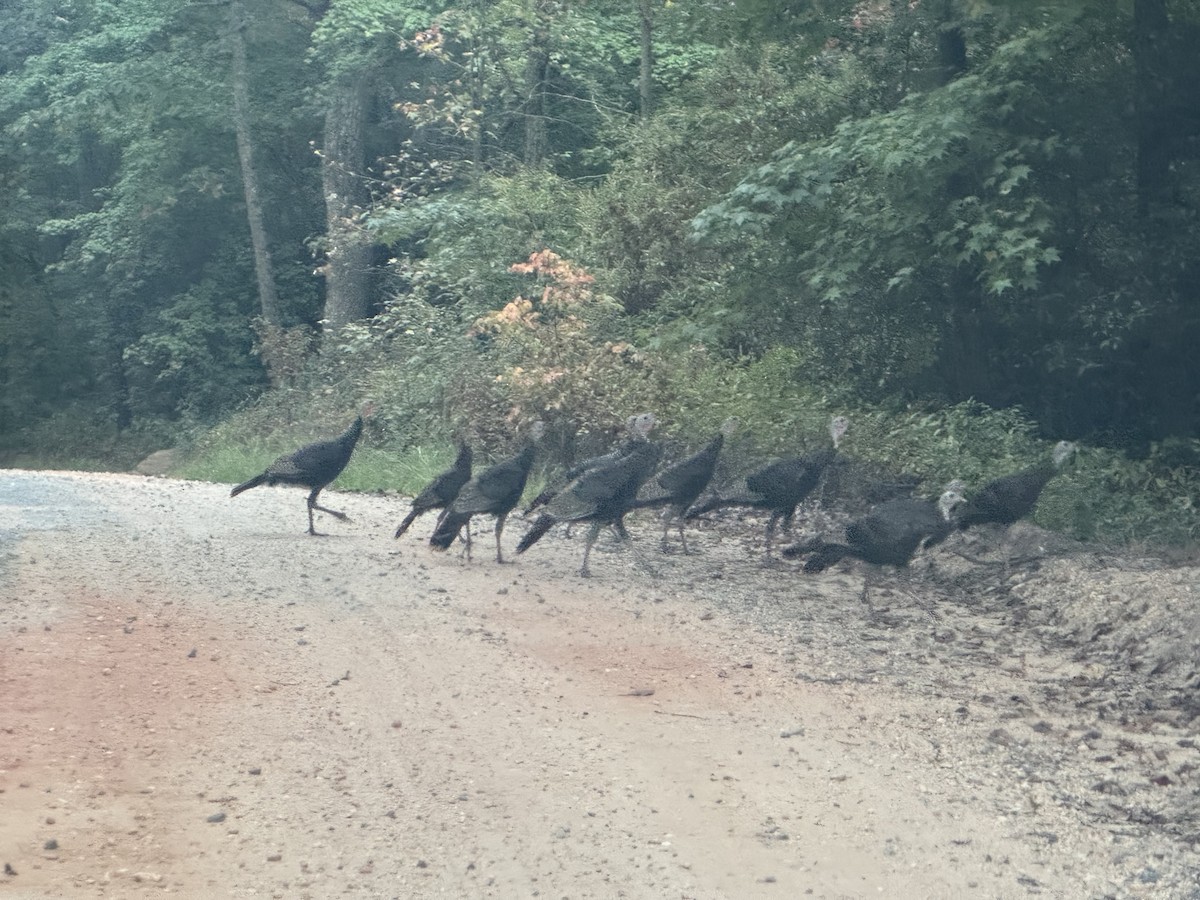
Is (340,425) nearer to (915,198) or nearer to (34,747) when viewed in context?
(915,198)

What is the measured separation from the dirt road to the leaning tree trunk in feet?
56.8

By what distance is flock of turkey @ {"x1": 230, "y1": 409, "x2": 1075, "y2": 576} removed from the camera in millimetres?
10414

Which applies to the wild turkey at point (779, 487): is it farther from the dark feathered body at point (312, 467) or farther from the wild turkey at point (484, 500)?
the dark feathered body at point (312, 467)

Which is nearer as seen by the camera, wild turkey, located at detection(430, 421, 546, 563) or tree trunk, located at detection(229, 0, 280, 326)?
wild turkey, located at detection(430, 421, 546, 563)

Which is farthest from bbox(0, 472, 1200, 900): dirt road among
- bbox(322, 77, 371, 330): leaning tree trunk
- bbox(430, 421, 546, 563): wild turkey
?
bbox(322, 77, 371, 330): leaning tree trunk

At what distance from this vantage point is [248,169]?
1246 inches

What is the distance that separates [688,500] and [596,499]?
1207 mm

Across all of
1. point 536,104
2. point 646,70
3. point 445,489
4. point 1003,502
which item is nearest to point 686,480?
point 445,489

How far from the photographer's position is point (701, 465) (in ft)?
39.8

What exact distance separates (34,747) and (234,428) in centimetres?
2101

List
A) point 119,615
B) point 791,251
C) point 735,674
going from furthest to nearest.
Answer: point 791,251 < point 119,615 < point 735,674

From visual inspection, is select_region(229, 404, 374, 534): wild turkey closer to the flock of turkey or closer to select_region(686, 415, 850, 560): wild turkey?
the flock of turkey

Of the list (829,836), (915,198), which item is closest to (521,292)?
(915,198)

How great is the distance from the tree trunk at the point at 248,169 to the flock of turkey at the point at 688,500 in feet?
63.6
